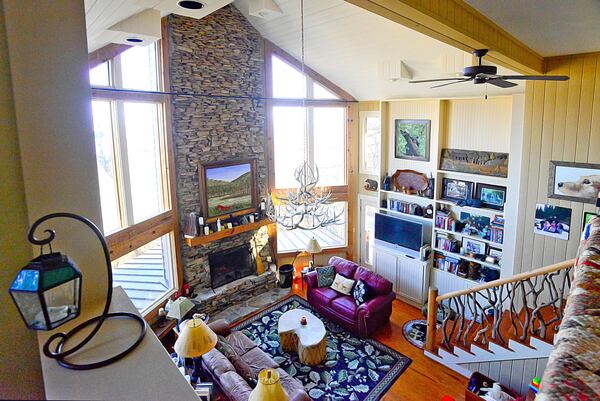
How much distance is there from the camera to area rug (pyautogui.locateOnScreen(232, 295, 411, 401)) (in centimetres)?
567

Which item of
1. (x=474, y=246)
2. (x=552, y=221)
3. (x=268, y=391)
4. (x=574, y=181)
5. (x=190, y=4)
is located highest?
(x=190, y=4)

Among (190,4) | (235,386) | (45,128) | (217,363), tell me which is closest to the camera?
(45,128)

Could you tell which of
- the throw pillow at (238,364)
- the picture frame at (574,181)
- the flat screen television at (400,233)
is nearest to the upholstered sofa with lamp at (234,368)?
the throw pillow at (238,364)

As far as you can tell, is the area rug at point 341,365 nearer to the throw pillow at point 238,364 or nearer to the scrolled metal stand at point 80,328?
the throw pillow at point 238,364

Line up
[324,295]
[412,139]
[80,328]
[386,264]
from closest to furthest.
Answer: [80,328], [324,295], [412,139], [386,264]

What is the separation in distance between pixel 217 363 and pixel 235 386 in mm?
535

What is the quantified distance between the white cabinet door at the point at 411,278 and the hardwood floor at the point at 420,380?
1321 millimetres

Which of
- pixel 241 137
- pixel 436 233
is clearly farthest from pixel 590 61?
pixel 241 137

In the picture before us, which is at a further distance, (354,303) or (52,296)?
(354,303)

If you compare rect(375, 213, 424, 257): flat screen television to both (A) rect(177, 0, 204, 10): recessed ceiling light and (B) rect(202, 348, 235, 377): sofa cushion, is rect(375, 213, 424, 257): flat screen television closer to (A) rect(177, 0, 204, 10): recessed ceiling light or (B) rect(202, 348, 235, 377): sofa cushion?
(B) rect(202, 348, 235, 377): sofa cushion

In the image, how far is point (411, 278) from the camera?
8.15 meters

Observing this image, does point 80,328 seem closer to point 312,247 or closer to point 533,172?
point 533,172

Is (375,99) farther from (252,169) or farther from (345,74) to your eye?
(252,169)

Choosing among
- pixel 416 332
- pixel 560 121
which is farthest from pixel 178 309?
pixel 560 121
